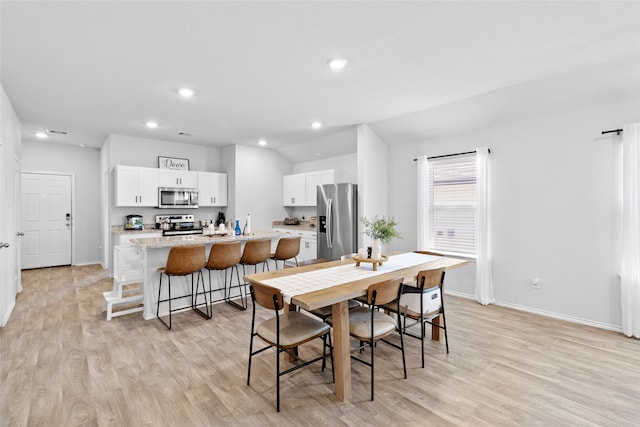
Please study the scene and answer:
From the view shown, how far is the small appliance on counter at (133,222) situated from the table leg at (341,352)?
16.3 ft

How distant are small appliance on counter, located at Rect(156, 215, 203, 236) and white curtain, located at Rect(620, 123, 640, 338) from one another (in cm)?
625

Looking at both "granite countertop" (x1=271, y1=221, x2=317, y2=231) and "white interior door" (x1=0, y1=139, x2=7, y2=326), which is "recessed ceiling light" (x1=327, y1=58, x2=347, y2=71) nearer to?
"white interior door" (x1=0, y1=139, x2=7, y2=326)

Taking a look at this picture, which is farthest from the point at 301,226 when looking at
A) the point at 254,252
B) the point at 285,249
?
the point at 254,252

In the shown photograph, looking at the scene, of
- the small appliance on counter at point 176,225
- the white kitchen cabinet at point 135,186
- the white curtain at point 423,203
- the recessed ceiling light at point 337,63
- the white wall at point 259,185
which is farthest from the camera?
the white wall at point 259,185

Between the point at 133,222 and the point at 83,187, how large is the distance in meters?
2.25

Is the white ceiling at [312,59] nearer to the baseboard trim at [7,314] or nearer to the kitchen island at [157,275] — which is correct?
the kitchen island at [157,275]

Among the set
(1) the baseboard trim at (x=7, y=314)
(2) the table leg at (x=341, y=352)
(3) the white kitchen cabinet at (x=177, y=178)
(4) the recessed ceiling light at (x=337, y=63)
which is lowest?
(1) the baseboard trim at (x=7, y=314)

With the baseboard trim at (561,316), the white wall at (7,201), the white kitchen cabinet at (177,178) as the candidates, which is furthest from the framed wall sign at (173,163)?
the baseboard trim at (561,316)

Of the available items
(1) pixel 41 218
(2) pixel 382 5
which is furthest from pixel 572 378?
(1) pixel 41 218

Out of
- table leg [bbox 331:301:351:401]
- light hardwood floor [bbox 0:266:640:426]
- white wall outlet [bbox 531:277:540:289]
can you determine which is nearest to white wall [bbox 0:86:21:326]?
light hardwood floor [bbox 0:266:640:426]

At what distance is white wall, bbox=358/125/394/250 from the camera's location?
5145 mm

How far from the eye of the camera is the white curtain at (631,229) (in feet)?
10.7

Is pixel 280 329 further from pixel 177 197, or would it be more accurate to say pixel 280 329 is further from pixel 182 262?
pixel 177 197

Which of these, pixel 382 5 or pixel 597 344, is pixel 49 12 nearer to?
pixel 382 5
